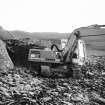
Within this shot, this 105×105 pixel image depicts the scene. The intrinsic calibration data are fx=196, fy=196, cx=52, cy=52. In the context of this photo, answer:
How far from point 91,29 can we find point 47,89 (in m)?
2.49

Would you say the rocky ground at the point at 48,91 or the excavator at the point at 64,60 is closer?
the rocky ground at the point at 48,91

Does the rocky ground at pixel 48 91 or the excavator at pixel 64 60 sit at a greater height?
the excavator at pixel 64 60

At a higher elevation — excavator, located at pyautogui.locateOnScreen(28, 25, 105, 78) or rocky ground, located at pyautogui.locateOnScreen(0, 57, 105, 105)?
excavator, located at pyautogui.locateOnScreen(28, 25, 105, 78)

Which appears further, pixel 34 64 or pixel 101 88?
pixel 34 64

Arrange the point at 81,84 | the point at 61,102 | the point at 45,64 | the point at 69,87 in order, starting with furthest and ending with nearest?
the point at 45,64 → the point at 81,84 → the point at 69,87 → the point at 61,102

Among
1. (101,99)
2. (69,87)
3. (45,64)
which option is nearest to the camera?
(101,99)

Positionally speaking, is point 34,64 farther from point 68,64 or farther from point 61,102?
point 61,102

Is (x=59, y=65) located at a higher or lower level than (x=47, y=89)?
higher

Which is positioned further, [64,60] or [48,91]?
[64,60]

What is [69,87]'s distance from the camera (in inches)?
224

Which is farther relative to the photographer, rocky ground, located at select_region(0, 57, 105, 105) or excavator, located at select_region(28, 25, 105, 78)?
excavator, located at select_region(28, 25, 105, 78)

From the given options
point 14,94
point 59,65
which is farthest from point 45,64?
point 14,94

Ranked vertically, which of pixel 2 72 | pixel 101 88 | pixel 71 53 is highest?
pixel 71 53

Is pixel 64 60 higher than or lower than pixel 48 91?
higher
